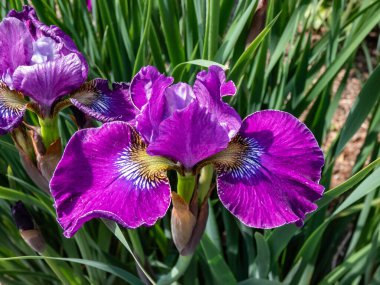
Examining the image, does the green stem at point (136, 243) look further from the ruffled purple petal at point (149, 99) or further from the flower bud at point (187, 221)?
the ruffled purple petal at point (149, 99)

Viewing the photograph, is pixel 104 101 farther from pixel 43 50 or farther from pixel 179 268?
pixel 179 268

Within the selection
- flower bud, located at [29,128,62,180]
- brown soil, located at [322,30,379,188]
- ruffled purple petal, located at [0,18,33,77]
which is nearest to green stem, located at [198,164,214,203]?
flower bud, located at [29,128,62,180]

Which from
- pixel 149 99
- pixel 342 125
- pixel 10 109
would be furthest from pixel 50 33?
pixel 342 125

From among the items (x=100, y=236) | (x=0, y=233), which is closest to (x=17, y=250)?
(x=0, y=233)

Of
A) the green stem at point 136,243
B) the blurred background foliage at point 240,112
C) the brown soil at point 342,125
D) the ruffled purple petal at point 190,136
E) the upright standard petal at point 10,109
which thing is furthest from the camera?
the brown soil at point 342,125

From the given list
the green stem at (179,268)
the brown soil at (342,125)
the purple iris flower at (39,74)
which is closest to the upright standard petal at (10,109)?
the purple iris flower at (39,74)

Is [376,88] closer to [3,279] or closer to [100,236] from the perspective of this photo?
[100,236]

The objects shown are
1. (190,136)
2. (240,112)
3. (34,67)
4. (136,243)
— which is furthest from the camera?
(240,112)

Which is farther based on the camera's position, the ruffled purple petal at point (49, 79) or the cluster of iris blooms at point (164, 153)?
the ruffled purple petal at point (49, 79)
